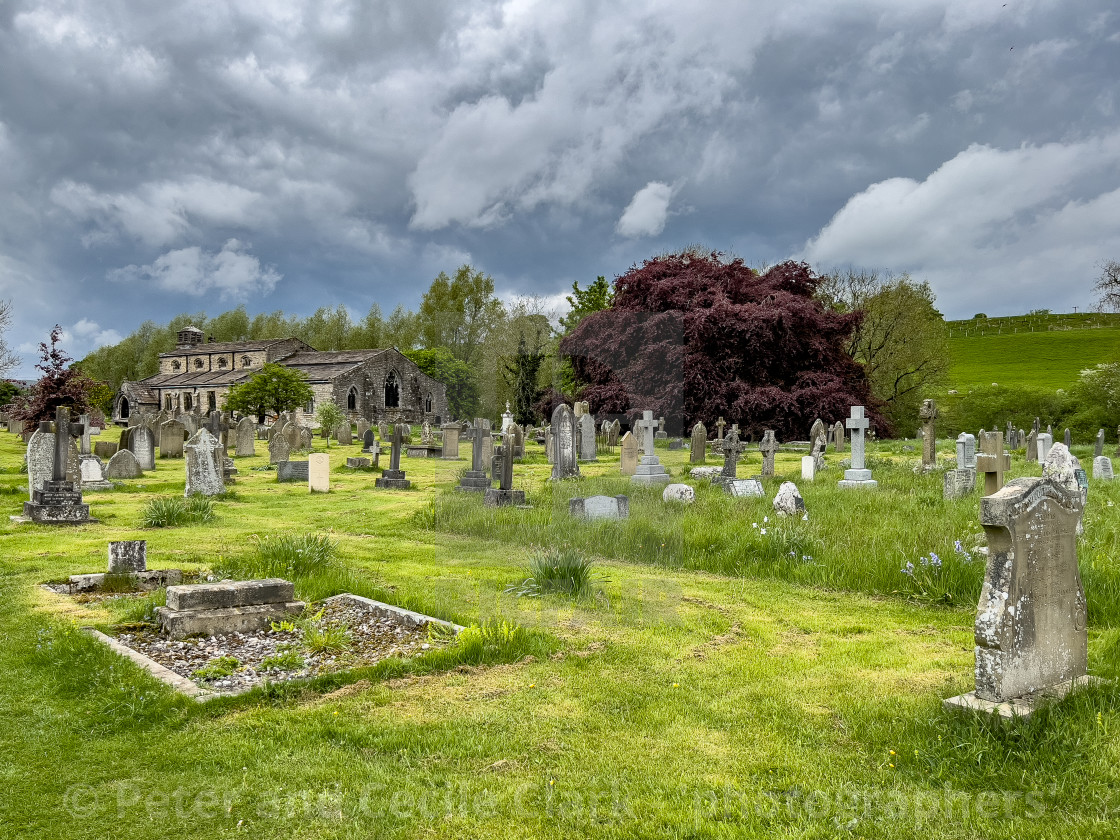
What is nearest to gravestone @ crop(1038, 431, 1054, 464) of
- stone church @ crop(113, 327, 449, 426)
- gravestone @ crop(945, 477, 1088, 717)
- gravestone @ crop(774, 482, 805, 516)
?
gravestone @ crop(774, 482, 805, 516)

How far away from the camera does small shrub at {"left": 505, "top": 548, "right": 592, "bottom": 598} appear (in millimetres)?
7430

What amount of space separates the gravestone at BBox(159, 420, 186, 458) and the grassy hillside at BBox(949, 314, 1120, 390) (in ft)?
161

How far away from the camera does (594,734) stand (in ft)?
14.1

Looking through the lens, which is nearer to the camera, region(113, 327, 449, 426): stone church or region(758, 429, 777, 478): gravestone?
region(758, 429, 777, 478): gravestone

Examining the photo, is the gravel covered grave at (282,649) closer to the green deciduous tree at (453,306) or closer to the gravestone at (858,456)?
the gravestone at (858,456)

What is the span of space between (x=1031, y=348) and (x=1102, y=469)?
6855 centimetres

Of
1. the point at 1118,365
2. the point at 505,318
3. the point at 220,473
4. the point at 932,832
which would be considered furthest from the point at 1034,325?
A: the point at 932,832

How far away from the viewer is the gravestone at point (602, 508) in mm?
10804

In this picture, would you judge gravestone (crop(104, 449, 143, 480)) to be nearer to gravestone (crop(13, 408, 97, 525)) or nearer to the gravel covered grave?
gravestone (crop(13, 408, 97, 525))

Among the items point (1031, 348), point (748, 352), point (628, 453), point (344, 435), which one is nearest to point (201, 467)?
point (628, 453)

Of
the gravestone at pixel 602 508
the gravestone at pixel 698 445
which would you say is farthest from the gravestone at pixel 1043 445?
the gravestone at pixel 602 508

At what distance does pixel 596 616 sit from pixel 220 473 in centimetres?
1220

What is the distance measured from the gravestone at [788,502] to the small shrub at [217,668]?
8.06 m

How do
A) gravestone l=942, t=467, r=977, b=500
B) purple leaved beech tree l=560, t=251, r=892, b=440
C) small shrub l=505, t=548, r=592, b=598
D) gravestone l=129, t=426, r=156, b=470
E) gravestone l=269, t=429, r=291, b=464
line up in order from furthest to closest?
purple leaved beech tree l=560, t=251, r=892, b=440 → gravestone l=269, t=429, r=291, b=464 → gravestone l=129, t=426, r=156, b=470 → gravestone l=942, t=467, r=977, b=500 → small shrub l=505, t=548, r=592, b=598
